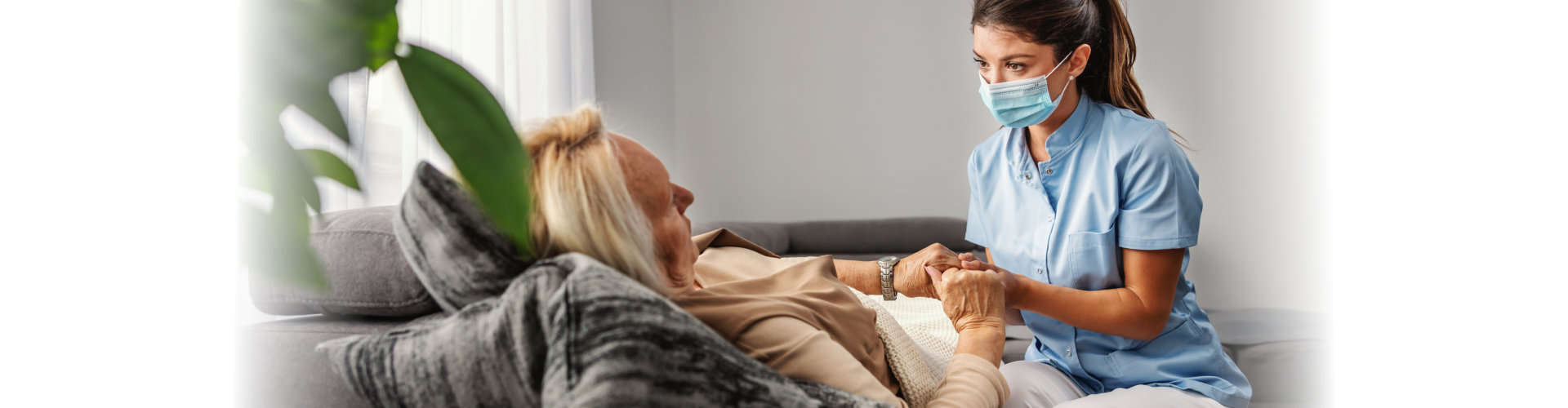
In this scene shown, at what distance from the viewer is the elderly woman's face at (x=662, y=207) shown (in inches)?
29.0

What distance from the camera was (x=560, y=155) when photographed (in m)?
0.67

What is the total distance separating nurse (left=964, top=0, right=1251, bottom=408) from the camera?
1.04 metres

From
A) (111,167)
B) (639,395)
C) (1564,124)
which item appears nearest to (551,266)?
(639,395)

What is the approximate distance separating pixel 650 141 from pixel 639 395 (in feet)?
10.9

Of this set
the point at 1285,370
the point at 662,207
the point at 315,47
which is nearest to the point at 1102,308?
the point at 662,207

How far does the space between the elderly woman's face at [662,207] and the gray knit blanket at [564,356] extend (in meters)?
0.18

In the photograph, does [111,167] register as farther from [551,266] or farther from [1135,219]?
[1135,219]

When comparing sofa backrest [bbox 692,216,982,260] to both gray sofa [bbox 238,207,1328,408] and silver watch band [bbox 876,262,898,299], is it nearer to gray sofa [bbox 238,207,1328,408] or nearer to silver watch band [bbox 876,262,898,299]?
silver watch band [bbox 876,262,898,299]

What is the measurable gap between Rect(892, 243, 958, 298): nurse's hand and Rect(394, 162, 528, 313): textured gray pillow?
0.70 metres

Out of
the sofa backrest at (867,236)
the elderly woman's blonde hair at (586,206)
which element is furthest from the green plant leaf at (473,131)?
the sofa backrest at (867,236)

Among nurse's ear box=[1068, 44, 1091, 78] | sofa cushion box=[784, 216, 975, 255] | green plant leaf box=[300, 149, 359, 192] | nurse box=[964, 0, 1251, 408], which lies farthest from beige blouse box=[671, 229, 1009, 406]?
sofa cushion box=[784, 216, 975, 255]

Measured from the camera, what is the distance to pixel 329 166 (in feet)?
1.09

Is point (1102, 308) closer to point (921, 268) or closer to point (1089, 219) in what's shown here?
point (1089, 219)

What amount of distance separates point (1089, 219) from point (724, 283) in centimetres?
59
